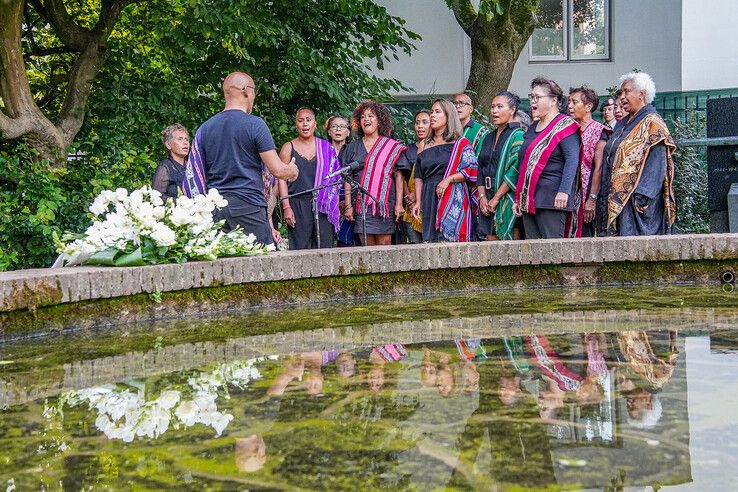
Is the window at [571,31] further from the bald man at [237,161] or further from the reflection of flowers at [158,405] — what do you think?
the reflection of flowers at [158,405]

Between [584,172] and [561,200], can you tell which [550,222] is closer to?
[561,200]

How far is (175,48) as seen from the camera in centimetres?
1216

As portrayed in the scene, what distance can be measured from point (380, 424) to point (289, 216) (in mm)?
6008

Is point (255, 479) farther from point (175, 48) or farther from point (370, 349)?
point (175, 48)

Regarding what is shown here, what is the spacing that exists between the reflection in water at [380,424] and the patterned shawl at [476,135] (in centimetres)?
512

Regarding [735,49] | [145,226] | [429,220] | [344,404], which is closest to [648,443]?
[344,404]

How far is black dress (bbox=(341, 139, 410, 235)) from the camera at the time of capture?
9.68 metres

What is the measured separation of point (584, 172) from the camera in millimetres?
9109

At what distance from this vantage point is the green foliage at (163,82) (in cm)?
1002

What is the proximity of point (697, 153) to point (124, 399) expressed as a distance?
42.4 feet

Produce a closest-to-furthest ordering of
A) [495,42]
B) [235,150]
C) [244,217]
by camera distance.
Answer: [235,150] < [244,217] < [495,42]

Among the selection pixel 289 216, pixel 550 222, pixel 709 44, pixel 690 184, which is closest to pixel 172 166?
pixel 289 216

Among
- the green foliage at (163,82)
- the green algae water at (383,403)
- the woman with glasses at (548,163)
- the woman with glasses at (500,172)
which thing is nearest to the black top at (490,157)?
the woman with glasses at (500,172)

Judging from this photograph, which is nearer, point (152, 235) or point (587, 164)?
point (152, 235)
